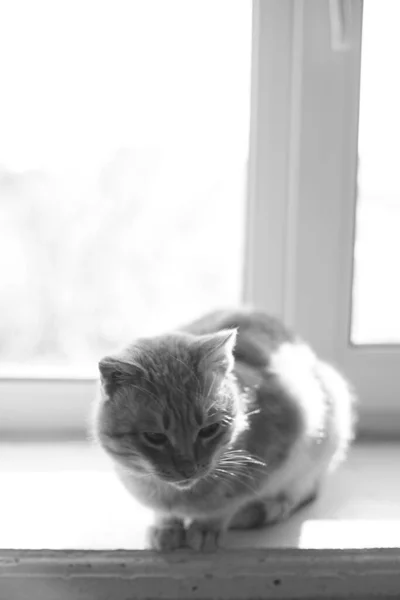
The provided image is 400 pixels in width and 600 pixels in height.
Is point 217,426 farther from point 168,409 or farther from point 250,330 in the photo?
point 250,330

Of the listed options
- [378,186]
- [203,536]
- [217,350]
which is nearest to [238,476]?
[203,536]

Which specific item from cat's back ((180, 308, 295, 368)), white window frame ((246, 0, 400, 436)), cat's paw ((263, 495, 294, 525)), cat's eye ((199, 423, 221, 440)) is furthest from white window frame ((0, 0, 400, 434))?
cat's eye ((199, 423, 221, 440))

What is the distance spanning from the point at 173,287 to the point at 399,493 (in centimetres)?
62

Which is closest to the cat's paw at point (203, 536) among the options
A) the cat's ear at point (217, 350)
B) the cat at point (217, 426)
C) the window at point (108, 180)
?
the cat at point (217, 426)

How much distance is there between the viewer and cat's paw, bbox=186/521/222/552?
1.13 m

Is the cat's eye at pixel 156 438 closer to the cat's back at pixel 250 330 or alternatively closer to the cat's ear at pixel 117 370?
the cat's ear at pixel 117 370

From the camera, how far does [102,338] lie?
1636 millimetres

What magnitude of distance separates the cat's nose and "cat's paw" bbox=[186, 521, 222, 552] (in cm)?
14

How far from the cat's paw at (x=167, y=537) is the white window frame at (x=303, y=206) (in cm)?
43

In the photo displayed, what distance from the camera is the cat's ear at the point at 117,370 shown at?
3.38 feet

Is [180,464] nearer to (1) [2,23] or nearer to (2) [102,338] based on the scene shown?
(2) [102,338]

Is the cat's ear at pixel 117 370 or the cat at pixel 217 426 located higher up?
the cat's ear at pixel 117 370

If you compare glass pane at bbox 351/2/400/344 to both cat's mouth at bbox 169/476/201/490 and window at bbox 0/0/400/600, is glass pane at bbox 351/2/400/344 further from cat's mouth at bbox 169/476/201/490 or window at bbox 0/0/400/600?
cat's mouth at bbox 169/476/201/490

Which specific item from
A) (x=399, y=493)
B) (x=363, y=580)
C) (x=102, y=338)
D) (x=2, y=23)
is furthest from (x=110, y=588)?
(x=2, y=23)
